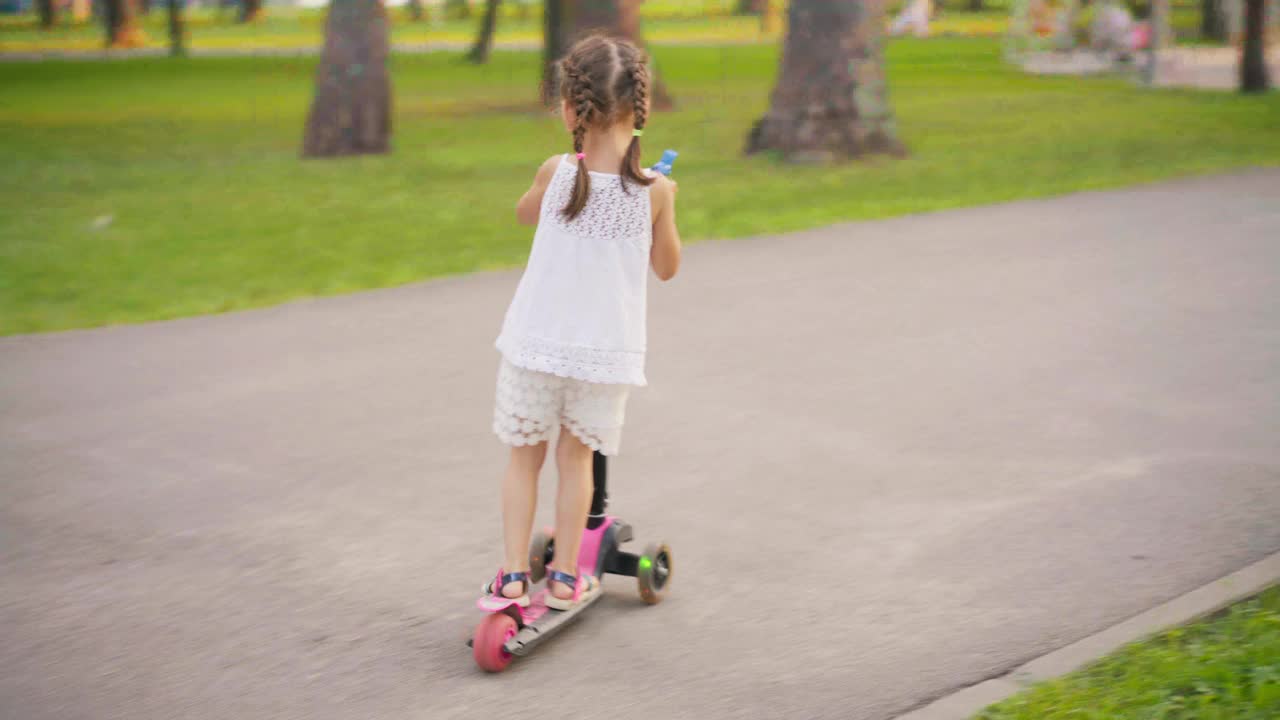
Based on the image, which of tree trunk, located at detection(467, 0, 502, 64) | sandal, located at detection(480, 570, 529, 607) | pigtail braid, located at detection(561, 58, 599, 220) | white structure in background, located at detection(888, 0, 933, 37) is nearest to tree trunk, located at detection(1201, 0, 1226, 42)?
white structure in background, located at detection(888, 0, 933, 37)

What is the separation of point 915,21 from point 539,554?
4971 centimetres

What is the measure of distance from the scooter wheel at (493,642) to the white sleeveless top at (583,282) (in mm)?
694

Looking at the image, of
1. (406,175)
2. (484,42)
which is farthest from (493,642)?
(484,42)

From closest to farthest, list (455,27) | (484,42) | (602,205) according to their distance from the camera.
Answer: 1. (602,205)
2. (484,42)
3. (455,27)

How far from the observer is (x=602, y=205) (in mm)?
4273

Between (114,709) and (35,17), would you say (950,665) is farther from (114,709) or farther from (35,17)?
(35,17)

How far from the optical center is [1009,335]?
835 cm

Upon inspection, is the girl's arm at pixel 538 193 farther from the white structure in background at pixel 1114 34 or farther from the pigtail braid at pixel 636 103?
the white structure in background at pixel 1114 34

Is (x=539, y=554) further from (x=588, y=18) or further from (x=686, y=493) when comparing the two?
(x=588, y=18)

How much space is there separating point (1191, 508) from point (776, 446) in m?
1.67

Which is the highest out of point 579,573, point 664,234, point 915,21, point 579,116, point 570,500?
point 915,21

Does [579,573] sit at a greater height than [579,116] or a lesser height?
lesser

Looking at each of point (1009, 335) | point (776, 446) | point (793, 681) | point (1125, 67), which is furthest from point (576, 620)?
point (1125, 67)

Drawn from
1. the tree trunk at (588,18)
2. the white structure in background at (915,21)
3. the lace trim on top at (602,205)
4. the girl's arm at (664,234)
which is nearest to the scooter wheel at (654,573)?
the girl's arm at (664,234)
